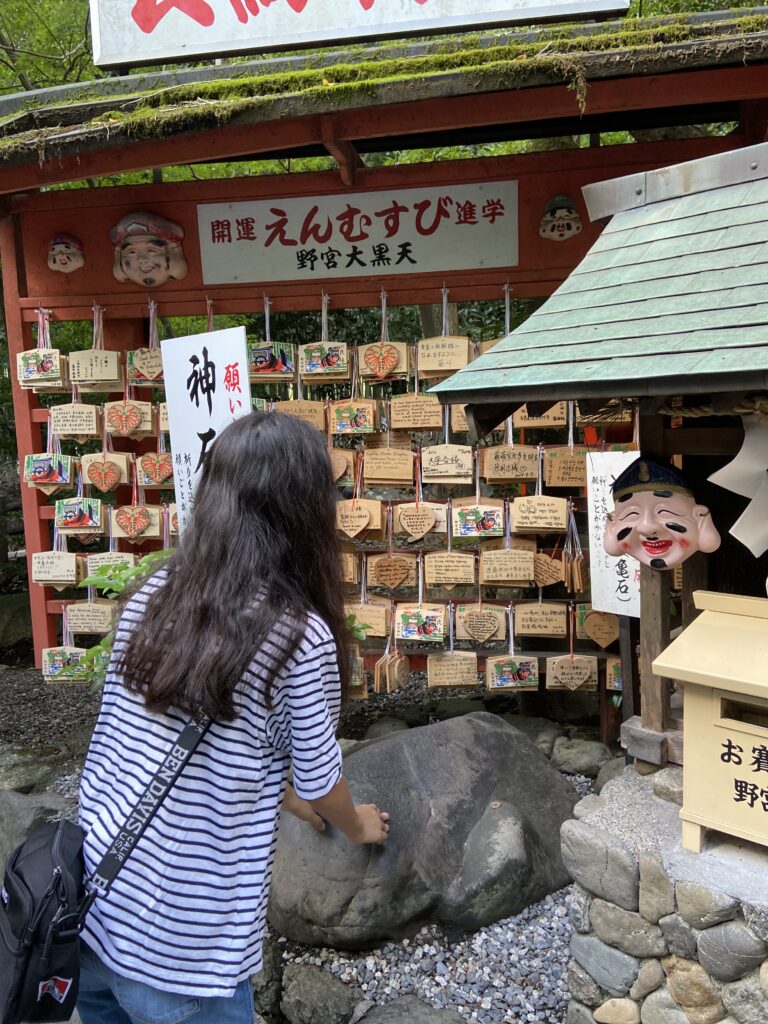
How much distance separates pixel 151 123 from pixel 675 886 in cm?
424

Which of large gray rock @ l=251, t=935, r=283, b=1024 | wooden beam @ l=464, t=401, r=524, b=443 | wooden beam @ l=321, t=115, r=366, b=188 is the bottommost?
large gray rock @ l=251, t=935, r=283, b=1024

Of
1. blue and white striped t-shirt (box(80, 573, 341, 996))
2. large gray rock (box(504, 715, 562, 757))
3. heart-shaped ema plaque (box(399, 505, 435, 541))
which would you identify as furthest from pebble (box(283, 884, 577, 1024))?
heart-shaped ema plaque (box(399, 505, 435, 541))

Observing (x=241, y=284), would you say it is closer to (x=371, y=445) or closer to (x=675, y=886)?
(x=371, y=445)

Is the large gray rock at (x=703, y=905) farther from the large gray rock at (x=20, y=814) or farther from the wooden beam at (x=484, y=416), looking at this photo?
the large gray rock at (x=20, y=814)

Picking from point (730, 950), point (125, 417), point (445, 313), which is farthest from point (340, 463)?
point (730, 950)

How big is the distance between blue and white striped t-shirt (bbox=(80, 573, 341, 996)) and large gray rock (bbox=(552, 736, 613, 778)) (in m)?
3.24

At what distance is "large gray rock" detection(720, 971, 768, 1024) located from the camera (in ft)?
7.43

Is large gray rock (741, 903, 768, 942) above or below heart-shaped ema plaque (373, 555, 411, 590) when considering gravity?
below

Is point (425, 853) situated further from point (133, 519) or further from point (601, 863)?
point (133, 519)

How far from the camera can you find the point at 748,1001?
7.47ft

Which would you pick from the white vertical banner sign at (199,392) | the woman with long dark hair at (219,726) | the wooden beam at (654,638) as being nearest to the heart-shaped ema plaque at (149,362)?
the white vertical banner sign at (199,392)

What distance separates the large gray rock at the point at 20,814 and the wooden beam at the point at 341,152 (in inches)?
159

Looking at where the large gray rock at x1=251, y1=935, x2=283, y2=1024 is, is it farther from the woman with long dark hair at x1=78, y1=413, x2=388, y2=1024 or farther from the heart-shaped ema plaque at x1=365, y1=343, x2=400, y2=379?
the heart-shaped ema plaque at x1=365, y1=343, x2=400, y2=379

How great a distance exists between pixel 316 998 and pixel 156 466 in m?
3.45
